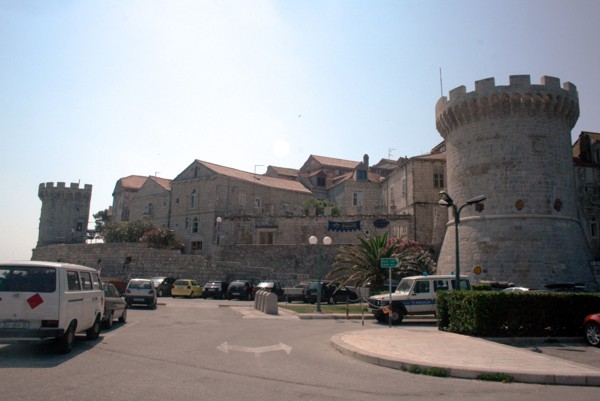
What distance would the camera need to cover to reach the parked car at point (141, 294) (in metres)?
21.2

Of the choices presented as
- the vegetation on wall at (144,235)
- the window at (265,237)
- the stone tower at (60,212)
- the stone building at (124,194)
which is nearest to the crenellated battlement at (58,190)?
the stone tower at (60,212)

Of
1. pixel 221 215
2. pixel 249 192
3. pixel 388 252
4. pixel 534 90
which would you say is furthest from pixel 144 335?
pixel 249 192

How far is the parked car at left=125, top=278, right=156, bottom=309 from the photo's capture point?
21.2m

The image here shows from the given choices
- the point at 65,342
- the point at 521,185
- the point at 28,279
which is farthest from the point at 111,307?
the point at 521,185

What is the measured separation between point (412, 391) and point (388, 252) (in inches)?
715

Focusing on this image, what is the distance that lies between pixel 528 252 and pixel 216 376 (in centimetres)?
2202

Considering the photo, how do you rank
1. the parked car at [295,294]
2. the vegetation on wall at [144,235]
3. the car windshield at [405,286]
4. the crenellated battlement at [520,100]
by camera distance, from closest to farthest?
the car windshield at [405,286] < the crenellated battlement at [520,100] < the parked car at [295,294] < the vegetation on wall at [144,235]

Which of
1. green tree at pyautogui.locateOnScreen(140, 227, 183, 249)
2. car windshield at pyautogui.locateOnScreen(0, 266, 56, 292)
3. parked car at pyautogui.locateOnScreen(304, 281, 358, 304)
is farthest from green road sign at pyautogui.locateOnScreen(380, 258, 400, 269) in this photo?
green tree at pyautogui.locateOnScreen(140, 227, 183, 249)

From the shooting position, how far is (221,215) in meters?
44.7

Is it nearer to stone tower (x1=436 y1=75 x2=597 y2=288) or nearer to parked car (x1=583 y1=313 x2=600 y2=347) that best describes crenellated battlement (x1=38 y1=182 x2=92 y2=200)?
stone tower (x1=436 y1=75 x2=597 y2=288)

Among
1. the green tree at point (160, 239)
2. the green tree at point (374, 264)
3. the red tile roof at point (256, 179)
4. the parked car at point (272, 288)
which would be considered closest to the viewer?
the green tree at point (374, 264)

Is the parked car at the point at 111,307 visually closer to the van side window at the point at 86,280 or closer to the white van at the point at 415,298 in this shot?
the van side window at the point at 86,280

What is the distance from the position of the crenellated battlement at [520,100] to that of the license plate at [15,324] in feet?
82.1

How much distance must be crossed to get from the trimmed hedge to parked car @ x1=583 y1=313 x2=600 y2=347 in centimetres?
94
